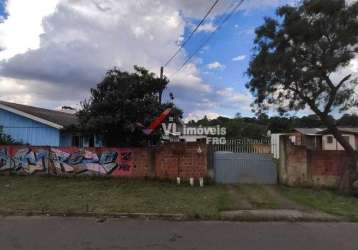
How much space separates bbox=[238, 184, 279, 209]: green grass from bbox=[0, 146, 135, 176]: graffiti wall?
545 cm

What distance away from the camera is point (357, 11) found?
15.4 metres

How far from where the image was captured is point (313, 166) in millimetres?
18031

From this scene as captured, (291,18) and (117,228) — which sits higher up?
(291,18)

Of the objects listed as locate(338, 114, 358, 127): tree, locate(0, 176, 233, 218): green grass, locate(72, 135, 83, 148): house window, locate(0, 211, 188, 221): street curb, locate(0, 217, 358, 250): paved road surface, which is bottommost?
locate(0, 217, 358, 250): paved road surface

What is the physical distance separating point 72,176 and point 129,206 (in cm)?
807

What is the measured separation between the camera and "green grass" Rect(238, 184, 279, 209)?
1288 cm

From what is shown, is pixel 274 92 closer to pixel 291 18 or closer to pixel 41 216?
pixel 291 18

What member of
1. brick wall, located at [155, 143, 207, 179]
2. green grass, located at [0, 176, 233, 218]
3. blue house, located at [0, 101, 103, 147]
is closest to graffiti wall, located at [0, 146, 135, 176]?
green grass, located at [0, 176, 233, 218]

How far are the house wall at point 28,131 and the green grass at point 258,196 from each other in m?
12.0

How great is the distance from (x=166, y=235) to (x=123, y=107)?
12.2m

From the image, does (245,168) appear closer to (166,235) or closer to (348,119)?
(348,119)

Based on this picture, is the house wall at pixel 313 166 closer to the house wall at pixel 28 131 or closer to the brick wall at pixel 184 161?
the brick wall at pixel 184 161

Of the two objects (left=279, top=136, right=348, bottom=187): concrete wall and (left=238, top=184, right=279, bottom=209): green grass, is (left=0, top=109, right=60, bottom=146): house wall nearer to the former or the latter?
(left=238, top=184, right=279, bottom=209): green grass

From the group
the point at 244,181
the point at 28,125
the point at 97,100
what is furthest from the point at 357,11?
the point at 28,125
